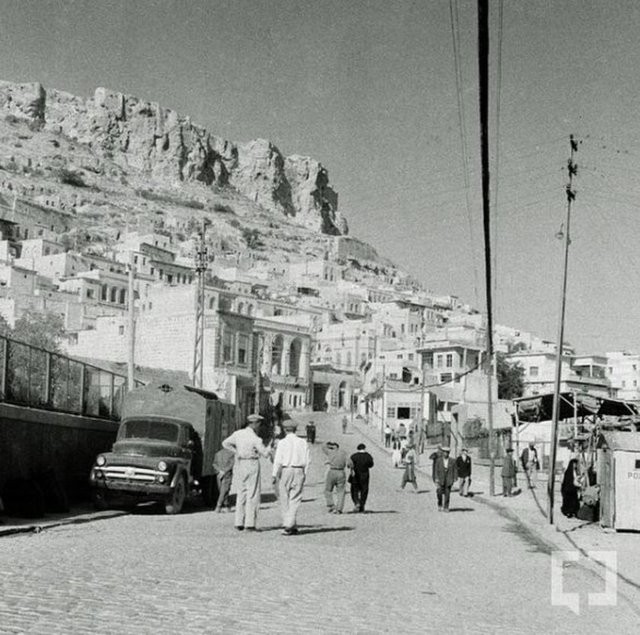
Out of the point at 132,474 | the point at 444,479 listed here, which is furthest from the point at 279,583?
the point at 444,479

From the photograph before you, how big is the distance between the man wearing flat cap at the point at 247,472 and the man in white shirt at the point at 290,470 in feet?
0.95

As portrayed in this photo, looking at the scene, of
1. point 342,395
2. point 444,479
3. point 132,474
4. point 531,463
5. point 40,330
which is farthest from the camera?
point 342,395

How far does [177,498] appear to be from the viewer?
56.7 ft

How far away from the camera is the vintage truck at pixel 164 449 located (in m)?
16.9

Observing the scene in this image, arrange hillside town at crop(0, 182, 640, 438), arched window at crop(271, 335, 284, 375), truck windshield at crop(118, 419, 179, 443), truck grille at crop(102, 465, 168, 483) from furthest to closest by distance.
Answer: arched window at crop(271, 335, 284, 375), hillside town at crop(0, 182, 640, 438), truck windshield at crop(118, 419, 179, 443), truck grille at crop(102, 465, 168, 483)

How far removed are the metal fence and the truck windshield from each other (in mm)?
2114

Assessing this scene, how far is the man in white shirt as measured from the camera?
13.0 meters

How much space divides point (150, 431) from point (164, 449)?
781mm

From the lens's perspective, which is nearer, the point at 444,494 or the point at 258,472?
the point at 258,472

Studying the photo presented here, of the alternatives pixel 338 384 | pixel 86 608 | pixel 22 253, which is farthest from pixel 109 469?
pixel 22 253

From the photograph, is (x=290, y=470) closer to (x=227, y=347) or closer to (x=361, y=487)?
(x=361, y=487)

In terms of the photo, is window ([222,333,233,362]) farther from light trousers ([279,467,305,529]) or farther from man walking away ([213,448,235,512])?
light trousers ([279,467,305,529])

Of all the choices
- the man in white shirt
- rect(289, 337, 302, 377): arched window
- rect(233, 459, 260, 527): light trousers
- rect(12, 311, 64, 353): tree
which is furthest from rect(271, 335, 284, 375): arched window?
rect(233, 459, 260, 527): light trousers

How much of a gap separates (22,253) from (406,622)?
386 feet
